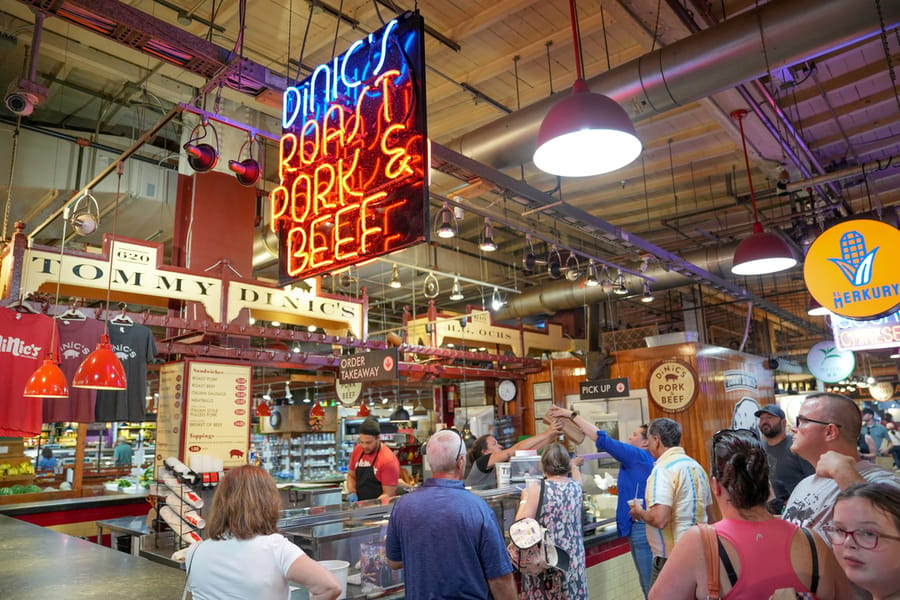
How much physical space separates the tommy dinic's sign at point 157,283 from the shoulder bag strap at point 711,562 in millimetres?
5097

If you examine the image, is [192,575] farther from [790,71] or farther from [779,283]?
[779,283]

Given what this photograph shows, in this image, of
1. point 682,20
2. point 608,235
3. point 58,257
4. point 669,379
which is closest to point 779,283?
point 669,379

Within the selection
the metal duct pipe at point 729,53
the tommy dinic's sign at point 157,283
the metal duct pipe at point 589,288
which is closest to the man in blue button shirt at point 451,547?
the metal duct pipe at point 729,53

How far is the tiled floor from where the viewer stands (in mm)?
5052

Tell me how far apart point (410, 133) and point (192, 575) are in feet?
7.75

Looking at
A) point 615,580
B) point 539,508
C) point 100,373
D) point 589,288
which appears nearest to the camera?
point 539,508

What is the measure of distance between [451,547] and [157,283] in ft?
17.2

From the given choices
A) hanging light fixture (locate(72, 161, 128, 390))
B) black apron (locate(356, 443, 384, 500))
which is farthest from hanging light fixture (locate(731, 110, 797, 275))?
hanging light fixture (locate(72, 161, 128, 390))

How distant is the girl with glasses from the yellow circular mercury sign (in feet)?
13.1

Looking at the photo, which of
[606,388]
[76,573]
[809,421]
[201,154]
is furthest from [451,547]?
[606,388]

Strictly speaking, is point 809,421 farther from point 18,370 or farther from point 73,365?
point 73,365

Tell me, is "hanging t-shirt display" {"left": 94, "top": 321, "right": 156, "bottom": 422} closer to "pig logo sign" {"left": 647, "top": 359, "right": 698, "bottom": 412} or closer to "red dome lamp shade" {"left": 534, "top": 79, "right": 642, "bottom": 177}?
"red dome lamp shade" {"left": 534, "top": 79, "right": 642, "bottom": 177}

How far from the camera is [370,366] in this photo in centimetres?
809

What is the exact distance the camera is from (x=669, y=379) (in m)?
11.8
